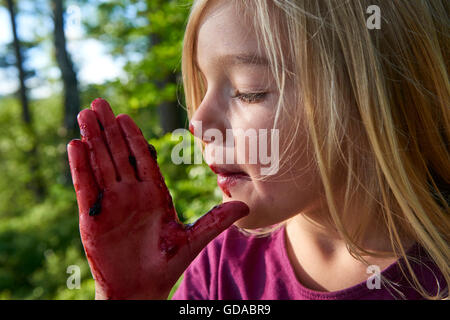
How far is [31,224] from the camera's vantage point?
7.63 metres

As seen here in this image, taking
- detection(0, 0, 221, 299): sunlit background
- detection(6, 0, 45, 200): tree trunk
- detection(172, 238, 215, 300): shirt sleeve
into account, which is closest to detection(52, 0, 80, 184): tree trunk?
detection(0, 0, 221, 299): sunlit background

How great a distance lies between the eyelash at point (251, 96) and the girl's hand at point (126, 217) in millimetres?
285

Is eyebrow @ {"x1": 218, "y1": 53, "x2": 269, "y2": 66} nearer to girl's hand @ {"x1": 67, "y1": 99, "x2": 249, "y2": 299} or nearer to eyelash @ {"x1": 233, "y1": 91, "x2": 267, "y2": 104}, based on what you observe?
eyelash @ {"x1": 233, "y1": 91, "x2": 267, "y2": 104}

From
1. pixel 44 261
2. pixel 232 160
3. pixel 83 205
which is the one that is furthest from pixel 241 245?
pixel 44 261

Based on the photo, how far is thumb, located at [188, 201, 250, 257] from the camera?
108 centimetres

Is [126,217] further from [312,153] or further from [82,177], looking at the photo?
[312,153]

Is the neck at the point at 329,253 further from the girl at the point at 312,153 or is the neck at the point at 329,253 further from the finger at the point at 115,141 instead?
the finger at the point at 115,141

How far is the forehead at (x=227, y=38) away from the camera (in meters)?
1.12

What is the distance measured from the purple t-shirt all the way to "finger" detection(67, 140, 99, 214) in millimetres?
716

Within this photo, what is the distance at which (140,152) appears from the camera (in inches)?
43.0

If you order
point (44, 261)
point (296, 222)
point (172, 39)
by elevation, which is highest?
point (172, 39)

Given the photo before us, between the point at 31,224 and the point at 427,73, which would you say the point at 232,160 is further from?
the point at 31,224

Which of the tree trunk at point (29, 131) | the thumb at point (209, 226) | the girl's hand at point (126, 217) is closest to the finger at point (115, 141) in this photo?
the girl's hand at point (126, 217)

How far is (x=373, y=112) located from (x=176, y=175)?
309cm
